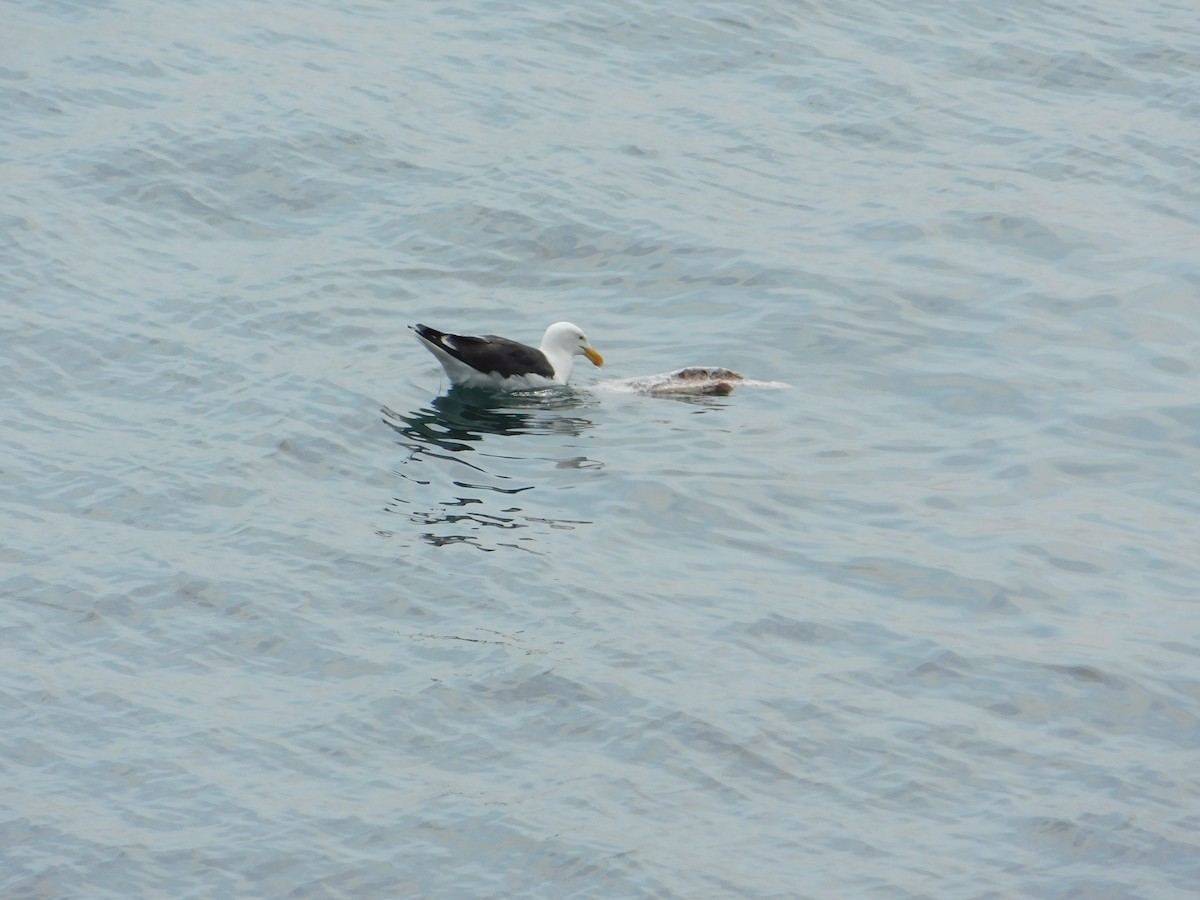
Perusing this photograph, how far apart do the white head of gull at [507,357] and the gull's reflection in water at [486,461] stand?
0.49 feet

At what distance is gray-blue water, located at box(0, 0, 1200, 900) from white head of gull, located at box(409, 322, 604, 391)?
309 mm

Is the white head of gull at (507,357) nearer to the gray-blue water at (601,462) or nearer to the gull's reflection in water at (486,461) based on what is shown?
the gull's reflection in water at (486,461)

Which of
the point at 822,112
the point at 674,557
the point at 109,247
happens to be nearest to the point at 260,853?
the point at 674,557

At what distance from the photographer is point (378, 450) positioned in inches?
552

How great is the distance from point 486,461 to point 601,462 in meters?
0.95

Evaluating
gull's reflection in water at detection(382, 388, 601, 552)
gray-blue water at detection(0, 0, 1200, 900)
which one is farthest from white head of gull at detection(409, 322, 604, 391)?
gray-blue water at detection(0, 0, 1200, 900)

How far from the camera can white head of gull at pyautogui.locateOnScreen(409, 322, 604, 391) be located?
15.5m

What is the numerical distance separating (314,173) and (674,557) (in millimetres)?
9811

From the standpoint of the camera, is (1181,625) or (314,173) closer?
(1181,625)

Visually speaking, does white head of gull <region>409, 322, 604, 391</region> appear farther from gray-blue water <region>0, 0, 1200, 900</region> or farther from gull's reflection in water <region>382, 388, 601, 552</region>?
gray-blue water <region>0, 0, 1200, 900</region>

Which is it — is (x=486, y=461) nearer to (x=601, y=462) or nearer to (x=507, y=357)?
(x=601, y=462)

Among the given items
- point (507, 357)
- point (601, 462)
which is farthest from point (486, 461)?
point (507, 357)

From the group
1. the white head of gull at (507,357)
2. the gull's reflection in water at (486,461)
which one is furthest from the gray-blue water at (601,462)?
the white head of gull at (507,357)

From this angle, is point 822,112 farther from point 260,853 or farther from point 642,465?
point 260,853
